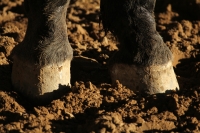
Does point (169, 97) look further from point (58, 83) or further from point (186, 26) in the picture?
point (186, 26)

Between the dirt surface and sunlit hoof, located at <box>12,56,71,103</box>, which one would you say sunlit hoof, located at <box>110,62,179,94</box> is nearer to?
the dirt surface

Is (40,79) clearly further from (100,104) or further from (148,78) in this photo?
(148,78)

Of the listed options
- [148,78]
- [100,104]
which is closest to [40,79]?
[100,104]

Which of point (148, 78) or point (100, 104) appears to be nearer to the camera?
point (100, 104)

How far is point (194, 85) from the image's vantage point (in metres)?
3.63

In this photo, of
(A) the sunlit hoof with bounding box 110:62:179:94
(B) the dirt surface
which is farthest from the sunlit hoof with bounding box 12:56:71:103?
(A) the sunlit hoof with bounding box 110:62:179:94

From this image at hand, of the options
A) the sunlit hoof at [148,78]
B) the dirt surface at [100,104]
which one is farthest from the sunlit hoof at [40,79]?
the sunlit hoof at [148,78]

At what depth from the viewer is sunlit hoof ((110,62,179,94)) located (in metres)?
3.43

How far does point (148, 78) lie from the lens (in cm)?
343

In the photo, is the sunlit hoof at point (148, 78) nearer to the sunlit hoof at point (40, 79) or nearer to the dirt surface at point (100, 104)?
the dirt surface at point (100, 104)

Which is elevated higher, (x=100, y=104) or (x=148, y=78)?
(x=148, y=78)

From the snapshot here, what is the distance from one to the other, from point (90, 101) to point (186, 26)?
83.0 inches

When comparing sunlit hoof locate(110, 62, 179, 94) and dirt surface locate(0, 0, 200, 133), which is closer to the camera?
dirt surface locate(0, 0, 200, 133)

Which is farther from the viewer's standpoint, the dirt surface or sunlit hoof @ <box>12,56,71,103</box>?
sunlit hoof @ <box>12,56,71,103</box>
